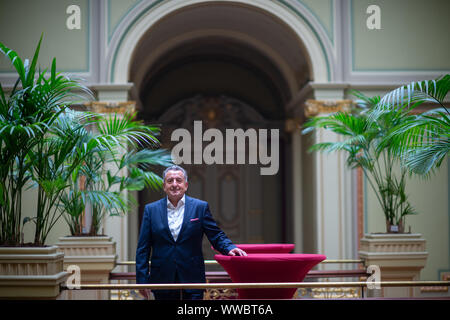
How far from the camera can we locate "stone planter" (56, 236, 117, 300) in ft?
20.3

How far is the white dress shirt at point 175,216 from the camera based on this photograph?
4246 millimetres

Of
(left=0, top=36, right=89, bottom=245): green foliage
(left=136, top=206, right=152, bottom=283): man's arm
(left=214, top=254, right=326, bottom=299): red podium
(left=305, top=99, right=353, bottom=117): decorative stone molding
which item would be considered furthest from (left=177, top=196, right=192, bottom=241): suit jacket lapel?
(left=305, top=99, right=353, bottom=117): decorative stone molding

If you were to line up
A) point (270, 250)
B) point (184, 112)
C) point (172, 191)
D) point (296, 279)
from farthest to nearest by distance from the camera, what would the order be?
1. point (184, 112)
2. point (270, 250)
3. point (172, 191)
4. point (296, 279)

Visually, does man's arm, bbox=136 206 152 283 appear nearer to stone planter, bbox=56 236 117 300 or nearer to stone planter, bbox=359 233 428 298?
stone planter, bbox=56 236 117 300

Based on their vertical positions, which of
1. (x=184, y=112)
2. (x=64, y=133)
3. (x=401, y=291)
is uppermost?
(x=184, y=112)

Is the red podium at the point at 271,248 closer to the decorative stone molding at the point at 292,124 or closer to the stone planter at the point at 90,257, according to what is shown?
the stone planter at the point at 90,257

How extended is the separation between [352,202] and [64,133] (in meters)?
5.45

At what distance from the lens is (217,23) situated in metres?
11.0

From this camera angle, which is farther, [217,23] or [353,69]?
[217,23]

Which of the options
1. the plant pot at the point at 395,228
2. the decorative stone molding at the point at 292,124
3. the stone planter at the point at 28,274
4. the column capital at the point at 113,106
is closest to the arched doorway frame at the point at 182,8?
the column capital at the point at 113,106

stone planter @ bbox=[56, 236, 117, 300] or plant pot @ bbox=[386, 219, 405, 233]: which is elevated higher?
plant pot @ bbox=[386, 219, 405, 233]

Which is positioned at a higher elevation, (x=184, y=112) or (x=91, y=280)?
(x=184, y=112)

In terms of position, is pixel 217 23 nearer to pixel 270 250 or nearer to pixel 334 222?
pixel 334 222
